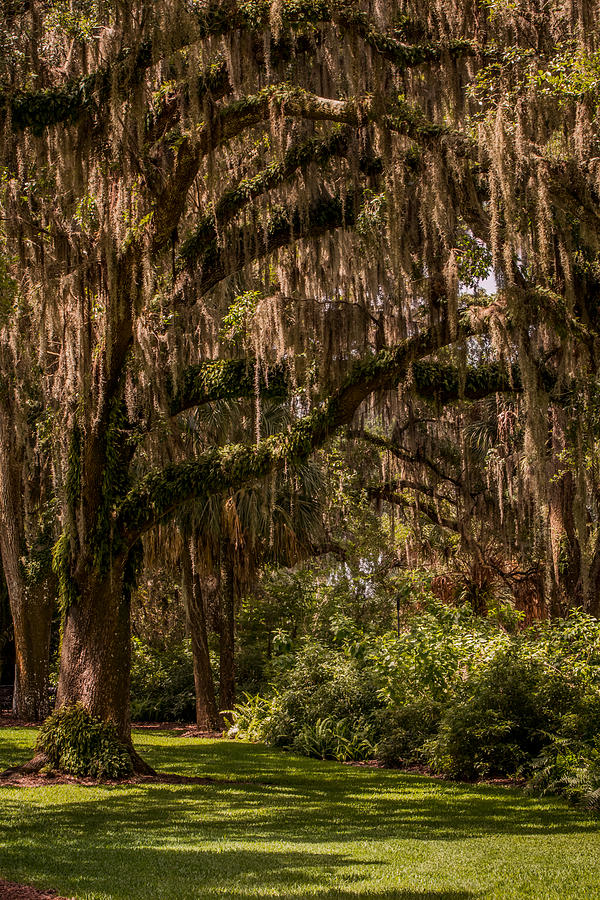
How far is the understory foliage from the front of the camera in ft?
30.5

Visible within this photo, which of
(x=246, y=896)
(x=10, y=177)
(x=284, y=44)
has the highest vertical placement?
(x=284, y=44)

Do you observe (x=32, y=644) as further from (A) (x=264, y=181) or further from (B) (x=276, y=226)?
(A) (x=264, y=181)

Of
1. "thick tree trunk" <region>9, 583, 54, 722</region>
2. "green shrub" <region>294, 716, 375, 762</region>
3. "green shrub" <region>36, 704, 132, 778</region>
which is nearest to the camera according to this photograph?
"green shrub" <region>36, 704, 132, 778</region>

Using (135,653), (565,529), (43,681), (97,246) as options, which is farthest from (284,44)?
(135,653)

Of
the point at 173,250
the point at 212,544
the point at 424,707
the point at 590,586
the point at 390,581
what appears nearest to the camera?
the point at 173,250

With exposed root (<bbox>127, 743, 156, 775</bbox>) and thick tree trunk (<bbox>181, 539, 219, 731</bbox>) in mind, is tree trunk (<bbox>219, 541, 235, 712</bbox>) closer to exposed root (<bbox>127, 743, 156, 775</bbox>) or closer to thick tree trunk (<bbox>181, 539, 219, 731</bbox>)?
thick tree trunk (<bbox>181, 539, 219, 731</bbox>)

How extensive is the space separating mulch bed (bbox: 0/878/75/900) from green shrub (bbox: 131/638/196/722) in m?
14.1

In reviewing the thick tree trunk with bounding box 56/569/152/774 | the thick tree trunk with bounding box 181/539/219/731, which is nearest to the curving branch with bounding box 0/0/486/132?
the thick tree trunk with bounding box 56/569/152/774

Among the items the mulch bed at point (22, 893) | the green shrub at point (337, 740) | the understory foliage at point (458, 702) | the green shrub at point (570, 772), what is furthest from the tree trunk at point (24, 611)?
the mulch bed at point (22, 893)

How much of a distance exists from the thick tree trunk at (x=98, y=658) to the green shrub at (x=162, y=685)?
30.1 ft

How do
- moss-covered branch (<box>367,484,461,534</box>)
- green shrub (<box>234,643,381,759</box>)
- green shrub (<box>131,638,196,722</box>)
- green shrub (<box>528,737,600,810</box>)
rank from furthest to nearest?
1. green shrub (<box>131,638,196,722</box>)
2. moss-covered branch (<box>367,484,461,534</box>)
3. green shrub (<box>234,643,381,759</box>)
4. green shrub (<box>528,737,600,810</box>)

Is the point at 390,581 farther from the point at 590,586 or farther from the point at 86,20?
the point at 86,20

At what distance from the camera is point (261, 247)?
34.0 ft

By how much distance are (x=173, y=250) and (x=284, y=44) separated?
2477 millimetres
